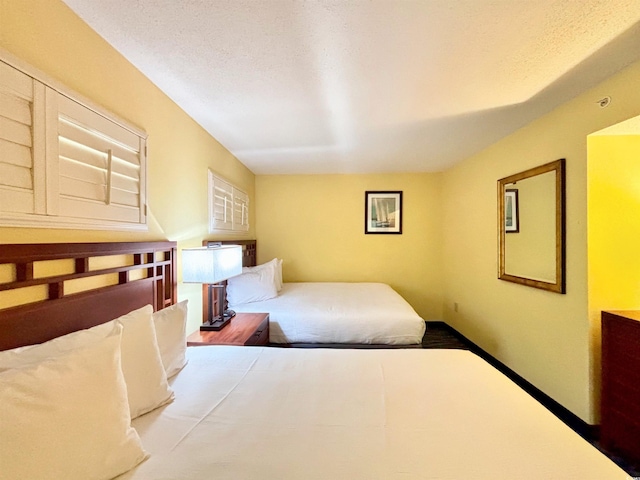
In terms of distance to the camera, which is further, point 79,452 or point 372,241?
point 372,241

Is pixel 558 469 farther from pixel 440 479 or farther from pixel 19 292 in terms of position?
pixel 19 292

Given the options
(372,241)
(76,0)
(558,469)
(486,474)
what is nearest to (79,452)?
(486,474)

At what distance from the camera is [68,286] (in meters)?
1.19

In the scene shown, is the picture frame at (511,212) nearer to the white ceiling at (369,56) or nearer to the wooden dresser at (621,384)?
the white ceiling at (369,56)

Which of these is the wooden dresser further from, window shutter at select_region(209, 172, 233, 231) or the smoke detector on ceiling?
window shutter at select_region(209, 172, 233, 231)

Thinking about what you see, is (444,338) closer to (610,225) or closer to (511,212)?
(511,212)

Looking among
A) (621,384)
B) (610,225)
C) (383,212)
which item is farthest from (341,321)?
(383,212)

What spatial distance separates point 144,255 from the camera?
65.7 inches

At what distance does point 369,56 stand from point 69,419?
1930mm

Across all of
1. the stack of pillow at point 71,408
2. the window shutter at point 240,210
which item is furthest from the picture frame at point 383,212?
the stack of pillow at point 71,408

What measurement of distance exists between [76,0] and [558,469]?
2.48 metres

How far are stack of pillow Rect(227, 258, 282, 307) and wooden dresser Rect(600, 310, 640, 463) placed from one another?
2.74 meters

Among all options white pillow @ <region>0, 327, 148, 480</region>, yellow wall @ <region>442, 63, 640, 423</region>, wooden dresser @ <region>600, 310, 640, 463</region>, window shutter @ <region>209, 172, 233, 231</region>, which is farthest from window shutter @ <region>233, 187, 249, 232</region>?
wooden dresser @ <region>600, 310, 640, 463</region>

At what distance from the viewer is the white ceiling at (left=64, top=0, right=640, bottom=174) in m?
1.22
